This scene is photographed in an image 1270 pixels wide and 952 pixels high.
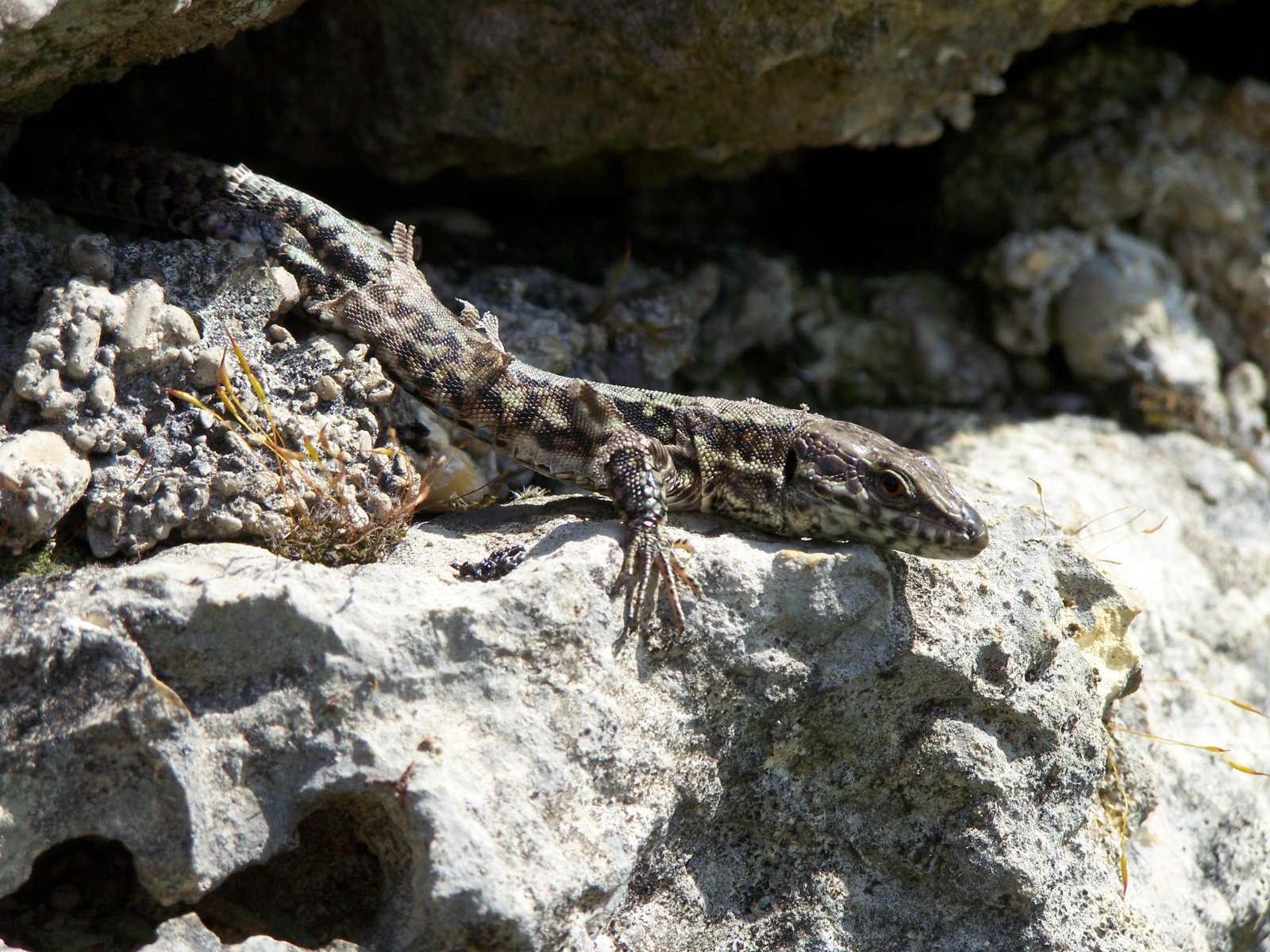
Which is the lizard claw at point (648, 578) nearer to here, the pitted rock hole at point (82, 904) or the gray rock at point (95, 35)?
the pitted rock hole at point (82, 904)

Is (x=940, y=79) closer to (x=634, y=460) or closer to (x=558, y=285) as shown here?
(x=558, y=285)

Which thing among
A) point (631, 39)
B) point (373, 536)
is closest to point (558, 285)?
point (631, 39)

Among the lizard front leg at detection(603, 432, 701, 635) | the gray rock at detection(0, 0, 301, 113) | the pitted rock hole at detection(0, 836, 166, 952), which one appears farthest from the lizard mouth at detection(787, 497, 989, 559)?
the gray rock at detection(0, 0, 301, 113)

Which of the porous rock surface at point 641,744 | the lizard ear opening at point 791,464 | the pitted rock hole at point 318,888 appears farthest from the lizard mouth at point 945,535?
the pitted rock hole at point 318,888

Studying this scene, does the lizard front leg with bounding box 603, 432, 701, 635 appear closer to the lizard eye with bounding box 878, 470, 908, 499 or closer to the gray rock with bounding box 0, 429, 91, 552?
the lizard eye with bounding box 878, 470, 908, 499

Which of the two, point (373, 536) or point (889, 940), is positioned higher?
point (373, 536)
